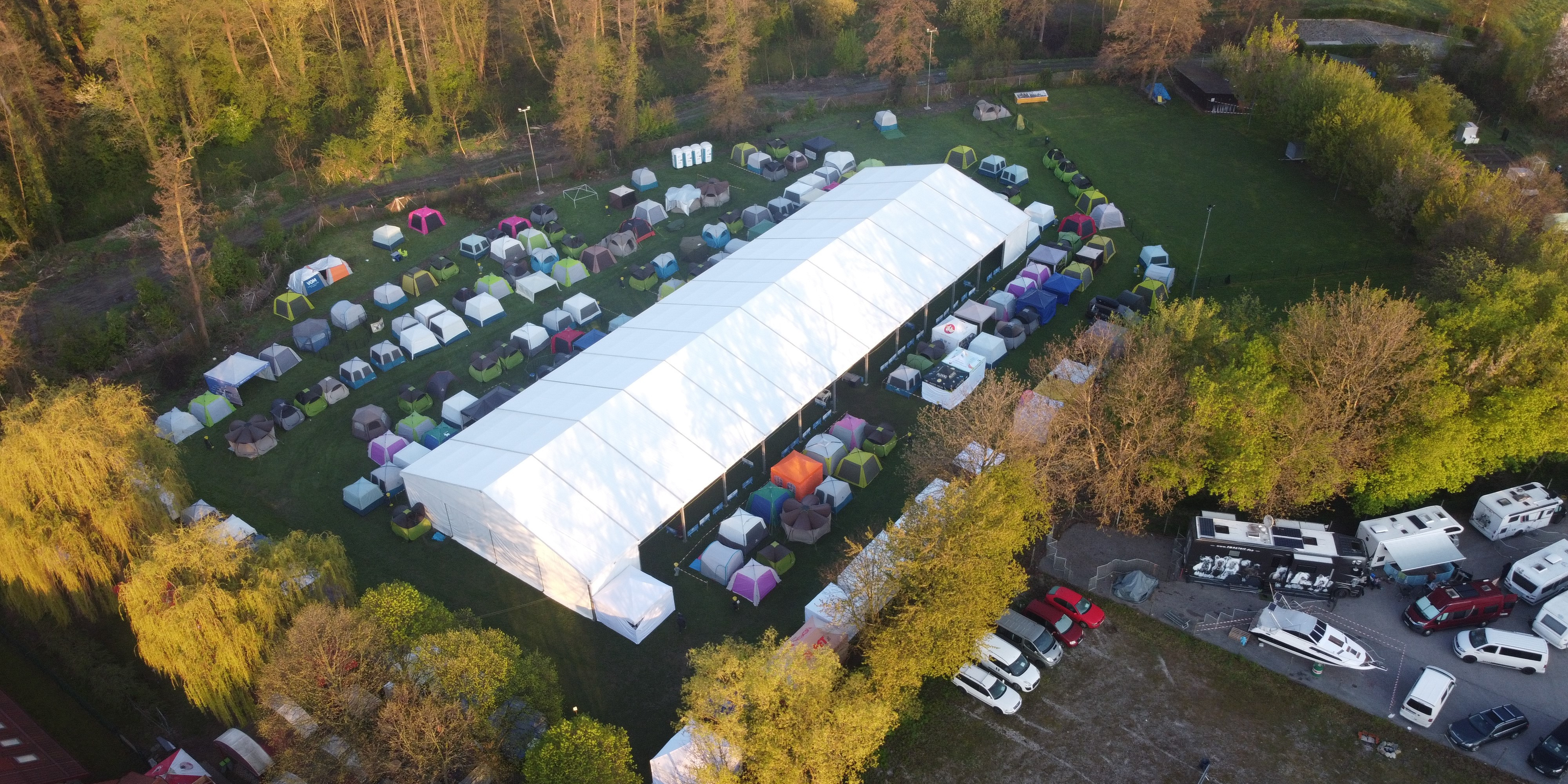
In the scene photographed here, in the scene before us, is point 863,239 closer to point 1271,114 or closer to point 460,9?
point 1271,114

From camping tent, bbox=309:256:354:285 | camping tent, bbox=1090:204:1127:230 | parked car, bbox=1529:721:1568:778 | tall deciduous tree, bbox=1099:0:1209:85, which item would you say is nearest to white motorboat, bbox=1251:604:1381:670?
parked car, bbox=1529:721:1568:778

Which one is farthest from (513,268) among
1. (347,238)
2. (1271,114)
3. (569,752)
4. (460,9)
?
(1271,114)

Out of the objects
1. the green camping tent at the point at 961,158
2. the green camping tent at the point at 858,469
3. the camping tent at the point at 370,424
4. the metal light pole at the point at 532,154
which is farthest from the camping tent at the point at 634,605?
the green camping tent at the point at 961,158

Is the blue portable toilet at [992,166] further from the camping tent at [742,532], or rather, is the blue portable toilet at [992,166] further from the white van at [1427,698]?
the white van at [1427,698]

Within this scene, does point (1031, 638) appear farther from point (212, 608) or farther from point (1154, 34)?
point (1154, 34)

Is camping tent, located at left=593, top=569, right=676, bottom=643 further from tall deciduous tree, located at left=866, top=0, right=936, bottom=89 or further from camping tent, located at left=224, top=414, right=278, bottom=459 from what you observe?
tall deciduous tree, located at left=866, top=0, right=936, bottom=89

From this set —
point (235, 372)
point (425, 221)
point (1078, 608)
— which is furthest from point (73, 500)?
point (1078, 608)
